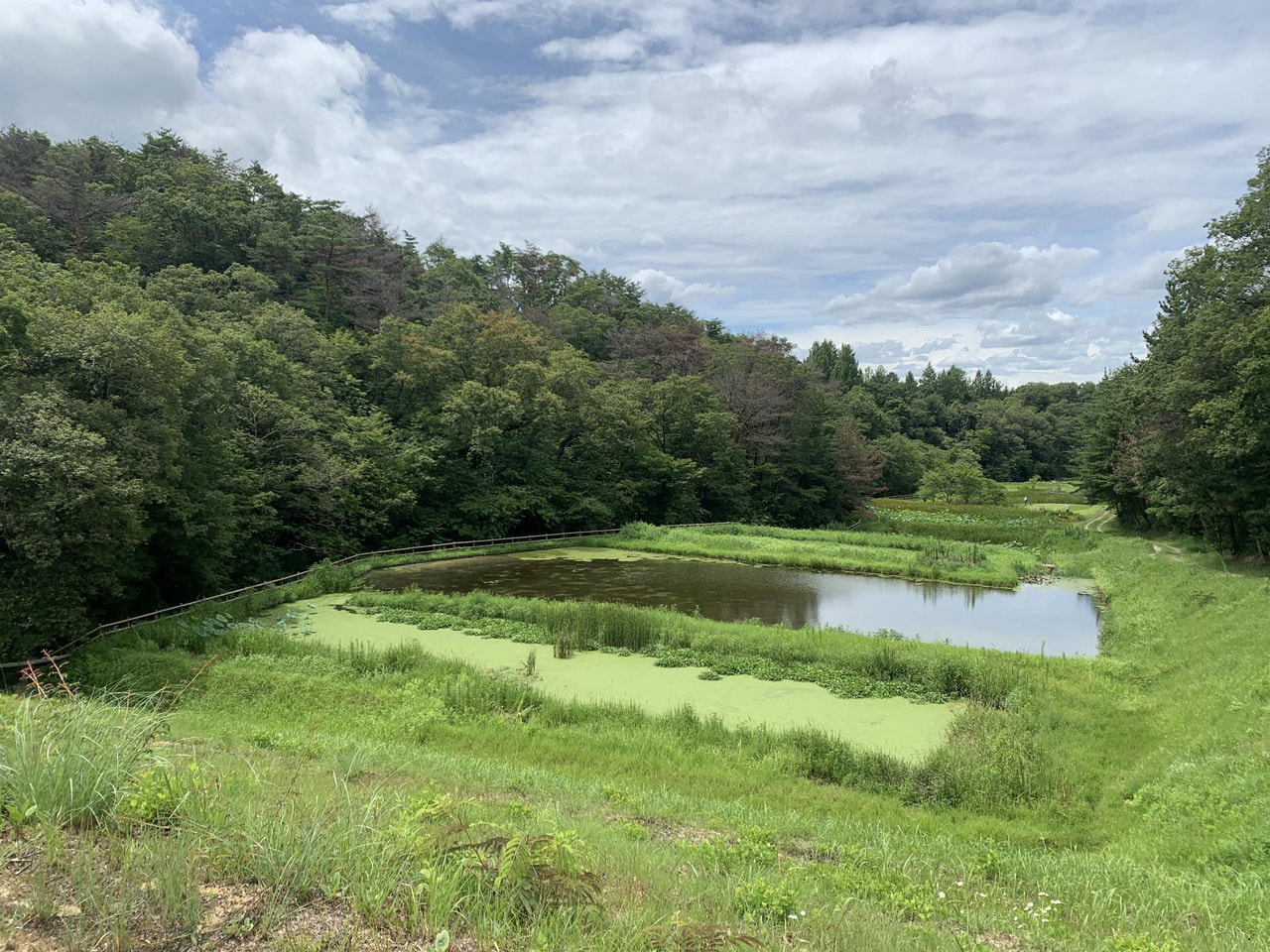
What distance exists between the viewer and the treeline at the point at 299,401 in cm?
1466

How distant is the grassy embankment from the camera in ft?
10.7

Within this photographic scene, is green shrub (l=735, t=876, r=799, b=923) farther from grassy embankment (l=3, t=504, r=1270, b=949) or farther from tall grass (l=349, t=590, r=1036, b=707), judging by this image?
tall grass (l=349, t=590, r=1036, b=707)

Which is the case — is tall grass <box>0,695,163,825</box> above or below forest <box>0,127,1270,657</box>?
below

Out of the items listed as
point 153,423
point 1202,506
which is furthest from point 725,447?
point 153,423

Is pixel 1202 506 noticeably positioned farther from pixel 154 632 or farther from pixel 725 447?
pixel 154 632

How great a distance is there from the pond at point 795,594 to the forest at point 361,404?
19.9ft

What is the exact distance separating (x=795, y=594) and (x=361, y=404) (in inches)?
981

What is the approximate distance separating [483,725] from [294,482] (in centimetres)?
2020

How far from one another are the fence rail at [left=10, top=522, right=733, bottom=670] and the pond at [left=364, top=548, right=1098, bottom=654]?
2032mm

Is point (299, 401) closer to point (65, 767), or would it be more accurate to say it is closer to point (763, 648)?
point (763, 648)

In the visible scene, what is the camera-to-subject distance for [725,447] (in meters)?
48.8

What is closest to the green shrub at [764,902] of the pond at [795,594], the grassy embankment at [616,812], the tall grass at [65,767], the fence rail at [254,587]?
the grassy embankment at [616,812]

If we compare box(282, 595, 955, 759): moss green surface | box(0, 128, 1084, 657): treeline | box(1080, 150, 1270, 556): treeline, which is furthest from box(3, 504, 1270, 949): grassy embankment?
box(1080, 150, 1270, 556): treeline

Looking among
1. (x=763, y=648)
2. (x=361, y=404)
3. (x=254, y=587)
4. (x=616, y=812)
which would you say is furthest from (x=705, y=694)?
(x=361, y=404)
